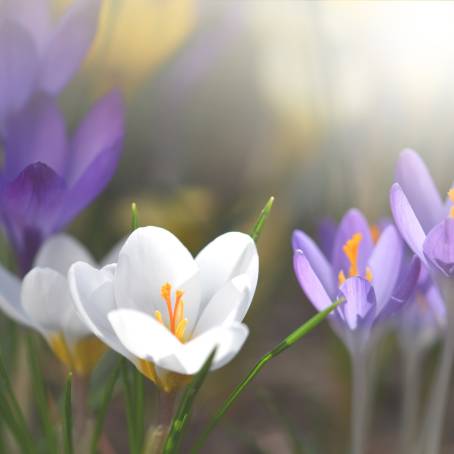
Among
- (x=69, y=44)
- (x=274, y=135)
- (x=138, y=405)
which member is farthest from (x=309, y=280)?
(x=274, y=135)

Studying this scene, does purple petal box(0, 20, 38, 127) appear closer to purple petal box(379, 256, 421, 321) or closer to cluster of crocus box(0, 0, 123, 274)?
cluster of crocus box(0, 0, 123, 274)

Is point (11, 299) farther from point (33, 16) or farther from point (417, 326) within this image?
point (417, 326)

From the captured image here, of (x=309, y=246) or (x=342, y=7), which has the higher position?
(x=342, y=7)

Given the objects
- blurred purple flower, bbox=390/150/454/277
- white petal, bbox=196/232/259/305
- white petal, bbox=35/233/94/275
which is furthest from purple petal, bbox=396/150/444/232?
white petal, bbox=35/233/94/275

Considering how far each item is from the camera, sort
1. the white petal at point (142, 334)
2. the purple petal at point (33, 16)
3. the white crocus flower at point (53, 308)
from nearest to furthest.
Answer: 1. the white petal at point (142, 334)
2. the white crocus flower at point (53, 308)
3. the purple petal at point (33, 16)

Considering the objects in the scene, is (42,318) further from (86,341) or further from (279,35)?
(279,35)

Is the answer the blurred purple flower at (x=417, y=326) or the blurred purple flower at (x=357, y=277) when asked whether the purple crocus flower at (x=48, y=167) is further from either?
the blurred purple flower at (x=417, y=326)

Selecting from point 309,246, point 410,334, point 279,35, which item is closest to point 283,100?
point 279,35

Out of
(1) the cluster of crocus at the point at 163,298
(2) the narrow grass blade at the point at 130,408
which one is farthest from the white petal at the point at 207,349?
(2) the narrow grass blade at the point at 130,408
